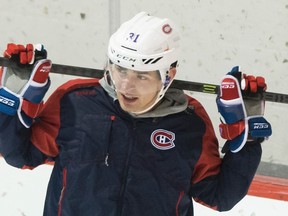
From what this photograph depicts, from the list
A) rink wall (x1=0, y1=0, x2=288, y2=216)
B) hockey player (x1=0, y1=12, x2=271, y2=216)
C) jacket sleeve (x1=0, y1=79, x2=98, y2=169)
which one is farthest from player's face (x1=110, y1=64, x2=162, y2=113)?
rink wall (x1=0, y1=0, x2=288, y2=216)

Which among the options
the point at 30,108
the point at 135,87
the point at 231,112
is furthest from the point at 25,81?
the point at 231,112

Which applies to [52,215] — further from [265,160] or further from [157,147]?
[265,160]

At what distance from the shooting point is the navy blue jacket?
1.41m

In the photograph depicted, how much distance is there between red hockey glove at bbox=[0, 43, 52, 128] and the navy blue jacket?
4cm

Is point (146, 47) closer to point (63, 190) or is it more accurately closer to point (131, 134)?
point (131, 134)

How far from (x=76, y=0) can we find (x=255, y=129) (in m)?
1.29

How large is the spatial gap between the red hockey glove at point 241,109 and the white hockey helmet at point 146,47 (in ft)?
0.44

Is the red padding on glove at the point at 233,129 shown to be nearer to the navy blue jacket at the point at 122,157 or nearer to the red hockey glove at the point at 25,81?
the navy blue jacket at the point at 122,157

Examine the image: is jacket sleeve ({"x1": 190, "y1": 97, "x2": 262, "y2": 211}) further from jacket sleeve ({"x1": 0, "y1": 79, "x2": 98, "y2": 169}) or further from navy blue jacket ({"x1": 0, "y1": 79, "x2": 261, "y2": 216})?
jacket sleeve ({"x1": 0, "y1": 79, "x2": 98, "y2": 169})

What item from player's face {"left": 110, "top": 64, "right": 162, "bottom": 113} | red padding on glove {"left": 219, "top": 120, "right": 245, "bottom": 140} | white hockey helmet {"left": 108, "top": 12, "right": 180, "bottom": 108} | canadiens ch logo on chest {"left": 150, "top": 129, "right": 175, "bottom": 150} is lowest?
canadiens ch logo on chest {"left": 150, "top": 129, "right": 175, "bottom": 150}

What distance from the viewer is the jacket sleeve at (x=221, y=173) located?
1.40 meters

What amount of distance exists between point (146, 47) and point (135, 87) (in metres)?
0.09

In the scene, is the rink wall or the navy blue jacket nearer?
the navy blue jacket

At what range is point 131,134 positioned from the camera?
4.63 feet
